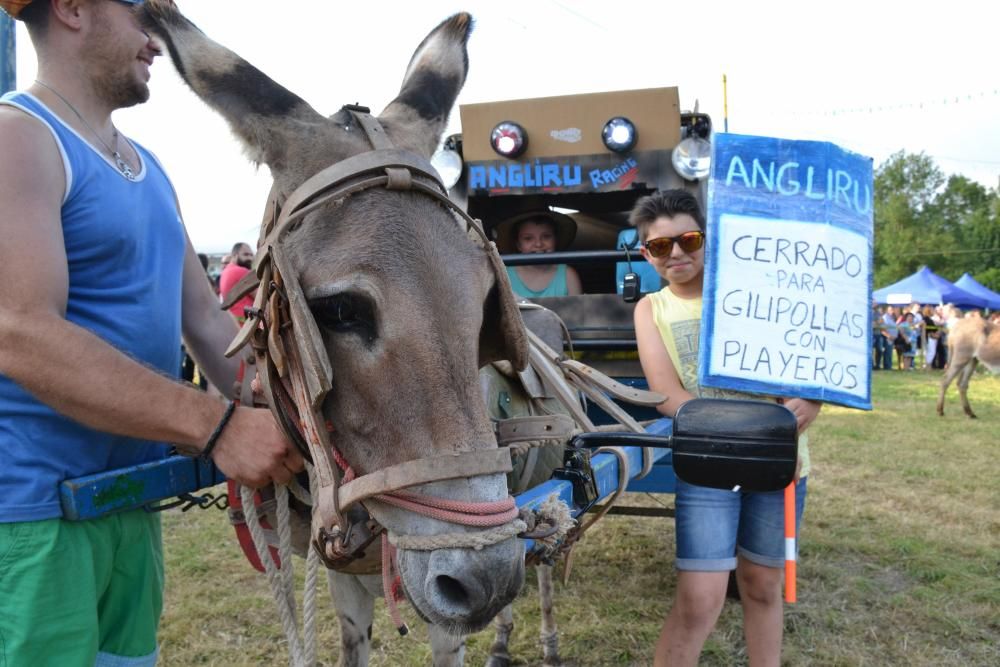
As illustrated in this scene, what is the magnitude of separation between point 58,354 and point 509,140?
12.1ft

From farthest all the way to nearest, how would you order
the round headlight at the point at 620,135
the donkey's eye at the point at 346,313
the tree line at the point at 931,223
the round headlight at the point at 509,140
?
the tree line at the point at 931,223 → the round headlight at the point at 509,140 → the round headlight at the point at 620,135 → the donkey's eye at the point at 346,313

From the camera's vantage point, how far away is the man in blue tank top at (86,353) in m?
1.47

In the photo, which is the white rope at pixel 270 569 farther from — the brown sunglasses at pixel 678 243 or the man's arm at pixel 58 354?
the brown sunglasses at pixel 678 243

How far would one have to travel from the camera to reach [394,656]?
3.69 meters

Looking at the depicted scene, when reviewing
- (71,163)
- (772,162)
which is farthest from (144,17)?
(772,162)

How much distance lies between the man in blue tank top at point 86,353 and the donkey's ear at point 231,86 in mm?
307

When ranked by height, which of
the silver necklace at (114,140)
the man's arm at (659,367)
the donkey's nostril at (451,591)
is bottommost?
the donkey's nostril at (451,591)

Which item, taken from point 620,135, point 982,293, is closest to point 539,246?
point 620,135

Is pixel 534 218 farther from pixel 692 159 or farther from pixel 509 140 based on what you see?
pixel 692 159

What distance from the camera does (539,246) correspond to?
15.5ft

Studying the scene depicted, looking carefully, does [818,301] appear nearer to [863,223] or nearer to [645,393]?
[863,223]

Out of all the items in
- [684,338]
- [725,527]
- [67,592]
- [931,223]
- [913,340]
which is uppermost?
[931,223]

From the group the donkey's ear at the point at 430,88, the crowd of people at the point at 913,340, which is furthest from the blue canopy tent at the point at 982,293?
the donkey's ear at the point at 430,88

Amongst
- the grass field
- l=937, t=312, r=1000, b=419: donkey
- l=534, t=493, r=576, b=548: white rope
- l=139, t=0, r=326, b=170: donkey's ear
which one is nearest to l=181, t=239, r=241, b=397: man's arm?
l=139, t=0, r=326, b=170: donkey's ear
